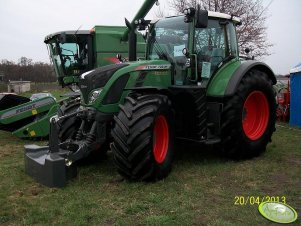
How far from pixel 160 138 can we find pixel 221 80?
153 cm

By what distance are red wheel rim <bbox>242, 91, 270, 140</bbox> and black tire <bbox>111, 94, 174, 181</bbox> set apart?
6.85ft

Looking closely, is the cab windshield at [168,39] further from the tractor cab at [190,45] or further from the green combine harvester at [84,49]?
the green combine harvester at [84,49]

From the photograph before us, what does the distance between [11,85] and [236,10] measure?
2879cm

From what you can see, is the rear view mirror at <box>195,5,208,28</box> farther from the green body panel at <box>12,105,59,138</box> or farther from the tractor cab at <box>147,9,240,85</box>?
the green body panel at <box>12,105,59,138</box>

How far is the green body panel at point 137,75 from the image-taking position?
5121 mm

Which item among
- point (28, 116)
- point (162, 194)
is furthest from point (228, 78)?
point (28, 116)

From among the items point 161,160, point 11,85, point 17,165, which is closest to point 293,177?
point 161,160

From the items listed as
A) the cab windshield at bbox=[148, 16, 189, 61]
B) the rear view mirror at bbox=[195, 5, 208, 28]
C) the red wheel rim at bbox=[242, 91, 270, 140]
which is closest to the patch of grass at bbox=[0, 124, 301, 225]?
the red wheel rim at bbox=[242, 91, 270, 140]

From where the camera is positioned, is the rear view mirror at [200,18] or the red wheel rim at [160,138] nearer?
the red wheel rim at [160,138]

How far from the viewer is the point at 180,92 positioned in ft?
18.6

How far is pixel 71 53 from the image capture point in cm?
1212
